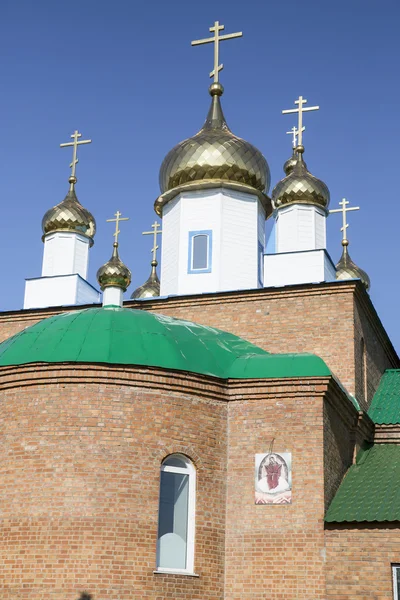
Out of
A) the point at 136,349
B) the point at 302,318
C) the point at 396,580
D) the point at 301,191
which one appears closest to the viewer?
the point at 396,580

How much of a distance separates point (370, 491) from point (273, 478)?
1.35m

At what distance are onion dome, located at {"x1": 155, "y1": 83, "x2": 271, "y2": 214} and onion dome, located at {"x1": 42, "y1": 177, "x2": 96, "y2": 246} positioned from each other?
203cm

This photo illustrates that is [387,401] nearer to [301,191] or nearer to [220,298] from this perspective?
[220,298]

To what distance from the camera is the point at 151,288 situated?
22906mm

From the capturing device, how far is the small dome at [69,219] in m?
17.5

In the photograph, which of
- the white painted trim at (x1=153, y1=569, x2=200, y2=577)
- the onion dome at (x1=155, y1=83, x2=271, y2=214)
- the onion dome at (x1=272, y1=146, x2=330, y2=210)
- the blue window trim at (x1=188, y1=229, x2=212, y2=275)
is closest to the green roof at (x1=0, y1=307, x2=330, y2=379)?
the white painted trim at (x1=153, y1=569, x2=200, y2=577)

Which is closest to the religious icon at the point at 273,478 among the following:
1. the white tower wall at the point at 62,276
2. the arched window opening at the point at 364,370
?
the arched window opening at the point at 364,370

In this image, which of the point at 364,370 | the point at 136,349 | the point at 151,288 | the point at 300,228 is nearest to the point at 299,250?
the point at 300,228

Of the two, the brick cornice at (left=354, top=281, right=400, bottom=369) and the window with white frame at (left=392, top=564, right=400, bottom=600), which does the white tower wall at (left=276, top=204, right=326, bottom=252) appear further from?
the window with white frame at (left=392, top=564, right=400, bottom=600)

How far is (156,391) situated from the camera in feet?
36.0

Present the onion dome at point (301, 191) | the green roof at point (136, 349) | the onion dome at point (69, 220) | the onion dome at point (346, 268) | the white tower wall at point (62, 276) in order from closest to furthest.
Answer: the green roof at point (136, 349)
the onion dome at point (301, 191)
the white tower wall at point (62, 276)
the onion dome at point (69, 220)
the onion dome at point (346, 268)

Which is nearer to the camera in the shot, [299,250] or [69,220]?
[299,250]

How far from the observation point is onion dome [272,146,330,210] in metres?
16.4

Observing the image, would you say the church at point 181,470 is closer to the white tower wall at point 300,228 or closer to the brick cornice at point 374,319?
the brick cornice at point 374,319
